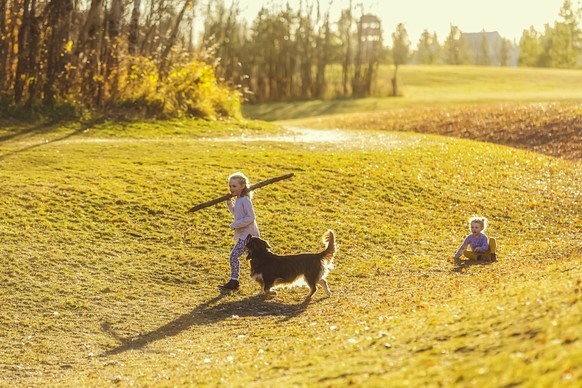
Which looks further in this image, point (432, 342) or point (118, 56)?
point (118, 56)

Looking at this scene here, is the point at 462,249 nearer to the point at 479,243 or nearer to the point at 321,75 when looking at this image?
the point at 479,243

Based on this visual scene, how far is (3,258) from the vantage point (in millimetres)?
12641

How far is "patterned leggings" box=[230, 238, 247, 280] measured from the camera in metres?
11.8

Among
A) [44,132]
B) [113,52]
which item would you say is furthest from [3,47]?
[44,132]

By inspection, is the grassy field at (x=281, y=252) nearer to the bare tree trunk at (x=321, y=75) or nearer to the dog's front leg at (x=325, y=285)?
the dog's front leg at (x=325, y=285)

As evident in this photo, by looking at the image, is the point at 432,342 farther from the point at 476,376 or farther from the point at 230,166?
the point at 230,166

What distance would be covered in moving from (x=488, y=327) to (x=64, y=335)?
5313 millimetres

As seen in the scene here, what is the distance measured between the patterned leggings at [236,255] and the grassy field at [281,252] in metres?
0.30

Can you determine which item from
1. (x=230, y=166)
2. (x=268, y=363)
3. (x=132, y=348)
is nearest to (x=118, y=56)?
(x=230, y=166)

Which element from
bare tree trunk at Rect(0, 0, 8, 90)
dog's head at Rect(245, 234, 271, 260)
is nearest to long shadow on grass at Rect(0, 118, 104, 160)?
bare tree trunk at Rect(0, 0, 8, 90)

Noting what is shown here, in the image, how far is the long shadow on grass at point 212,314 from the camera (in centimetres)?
1023

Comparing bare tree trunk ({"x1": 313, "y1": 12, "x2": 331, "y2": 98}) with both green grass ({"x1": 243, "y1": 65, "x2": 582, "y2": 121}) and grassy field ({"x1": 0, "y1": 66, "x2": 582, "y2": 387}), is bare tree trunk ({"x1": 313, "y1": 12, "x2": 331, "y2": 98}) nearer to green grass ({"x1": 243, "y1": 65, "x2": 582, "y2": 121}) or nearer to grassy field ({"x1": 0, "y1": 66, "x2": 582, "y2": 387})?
green grass ({"x1": 243, "y1": 65, "x2": 582, "y2": 121})

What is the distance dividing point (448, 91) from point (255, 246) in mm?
55298

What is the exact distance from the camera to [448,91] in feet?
212
